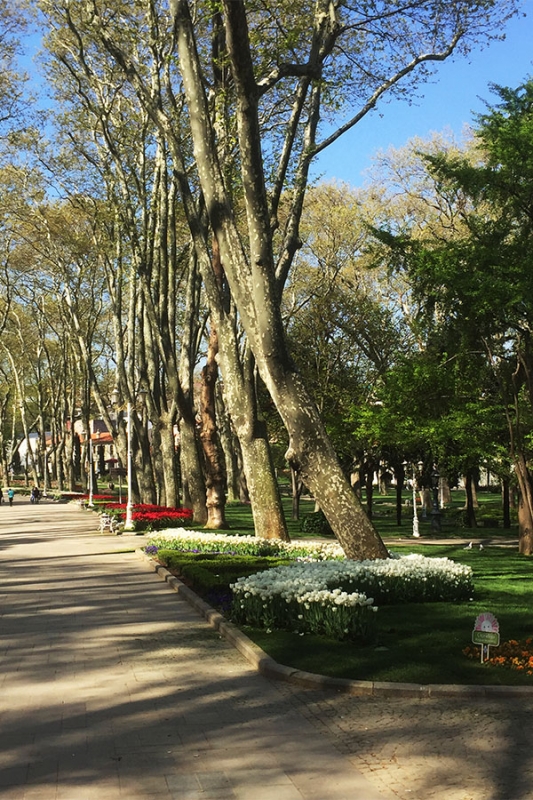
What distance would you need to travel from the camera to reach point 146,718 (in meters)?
7.38

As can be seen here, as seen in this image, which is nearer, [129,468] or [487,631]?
[487,631]

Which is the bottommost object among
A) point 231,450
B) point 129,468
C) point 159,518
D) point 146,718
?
point 146,718

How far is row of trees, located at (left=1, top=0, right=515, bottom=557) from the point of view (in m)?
14.0

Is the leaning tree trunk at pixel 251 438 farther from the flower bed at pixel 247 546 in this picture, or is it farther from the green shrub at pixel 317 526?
the green shrub at pixel 317 526

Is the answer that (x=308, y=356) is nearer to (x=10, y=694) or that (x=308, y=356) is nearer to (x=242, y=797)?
(x=10, y=694)

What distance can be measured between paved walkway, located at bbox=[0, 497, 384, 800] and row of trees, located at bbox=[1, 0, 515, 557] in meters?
4.01

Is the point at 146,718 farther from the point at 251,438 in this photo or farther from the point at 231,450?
the point at 231,450

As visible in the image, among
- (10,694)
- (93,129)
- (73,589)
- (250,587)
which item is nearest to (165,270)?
(93,129)

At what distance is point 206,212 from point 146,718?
17.0 metres

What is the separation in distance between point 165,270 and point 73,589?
14960 mm

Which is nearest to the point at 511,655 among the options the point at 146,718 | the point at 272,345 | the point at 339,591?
the point at 339,591

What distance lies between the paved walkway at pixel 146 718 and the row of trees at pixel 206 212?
13.1 feet

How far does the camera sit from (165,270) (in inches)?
1155

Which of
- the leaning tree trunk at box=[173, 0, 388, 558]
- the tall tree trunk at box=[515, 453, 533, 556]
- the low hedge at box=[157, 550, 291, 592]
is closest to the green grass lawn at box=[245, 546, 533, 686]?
the leaning tree trunk at box=[173, 0, 388, 558]
